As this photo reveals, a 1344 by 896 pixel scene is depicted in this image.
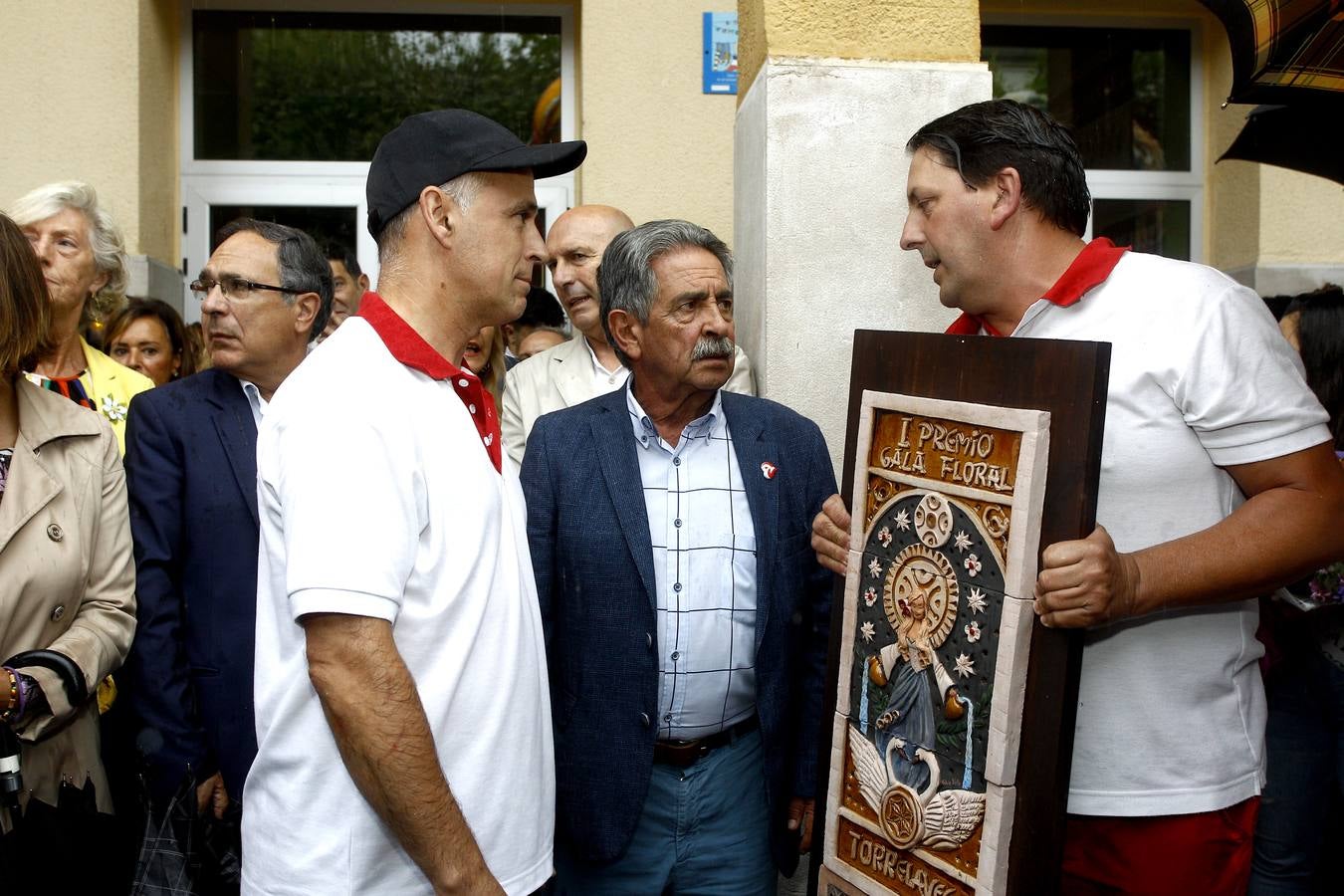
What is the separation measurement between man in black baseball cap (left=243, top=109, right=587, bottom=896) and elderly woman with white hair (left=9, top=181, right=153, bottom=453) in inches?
79.0

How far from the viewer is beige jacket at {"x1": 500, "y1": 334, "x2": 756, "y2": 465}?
3.56m

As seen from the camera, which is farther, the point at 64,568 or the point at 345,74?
the point at 345,74

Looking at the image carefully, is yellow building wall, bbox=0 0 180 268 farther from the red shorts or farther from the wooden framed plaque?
the red shorts

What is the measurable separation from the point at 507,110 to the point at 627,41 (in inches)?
37.9

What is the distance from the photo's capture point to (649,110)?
20.3ft

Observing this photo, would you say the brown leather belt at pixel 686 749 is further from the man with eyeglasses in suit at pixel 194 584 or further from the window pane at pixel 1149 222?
the window pane at pixel 1149 222

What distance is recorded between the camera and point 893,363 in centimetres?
211

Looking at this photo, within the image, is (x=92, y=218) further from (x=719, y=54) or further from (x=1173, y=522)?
(x=719, y=54)

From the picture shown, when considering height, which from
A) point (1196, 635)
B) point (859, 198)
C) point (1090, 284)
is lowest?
point (1196, 635)

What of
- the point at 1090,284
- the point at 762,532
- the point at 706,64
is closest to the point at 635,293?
the point at 762,532

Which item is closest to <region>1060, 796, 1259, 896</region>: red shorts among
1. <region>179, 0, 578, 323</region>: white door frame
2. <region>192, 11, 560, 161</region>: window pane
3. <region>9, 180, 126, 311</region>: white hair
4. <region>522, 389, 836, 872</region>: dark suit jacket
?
<region>522, 389, 836, 872</region>: dark suit jacket

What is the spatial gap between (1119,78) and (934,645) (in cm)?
627

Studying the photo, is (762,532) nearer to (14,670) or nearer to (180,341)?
(14,670)

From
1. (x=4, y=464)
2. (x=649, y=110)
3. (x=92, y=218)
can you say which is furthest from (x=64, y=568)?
(x=649, y=110)
